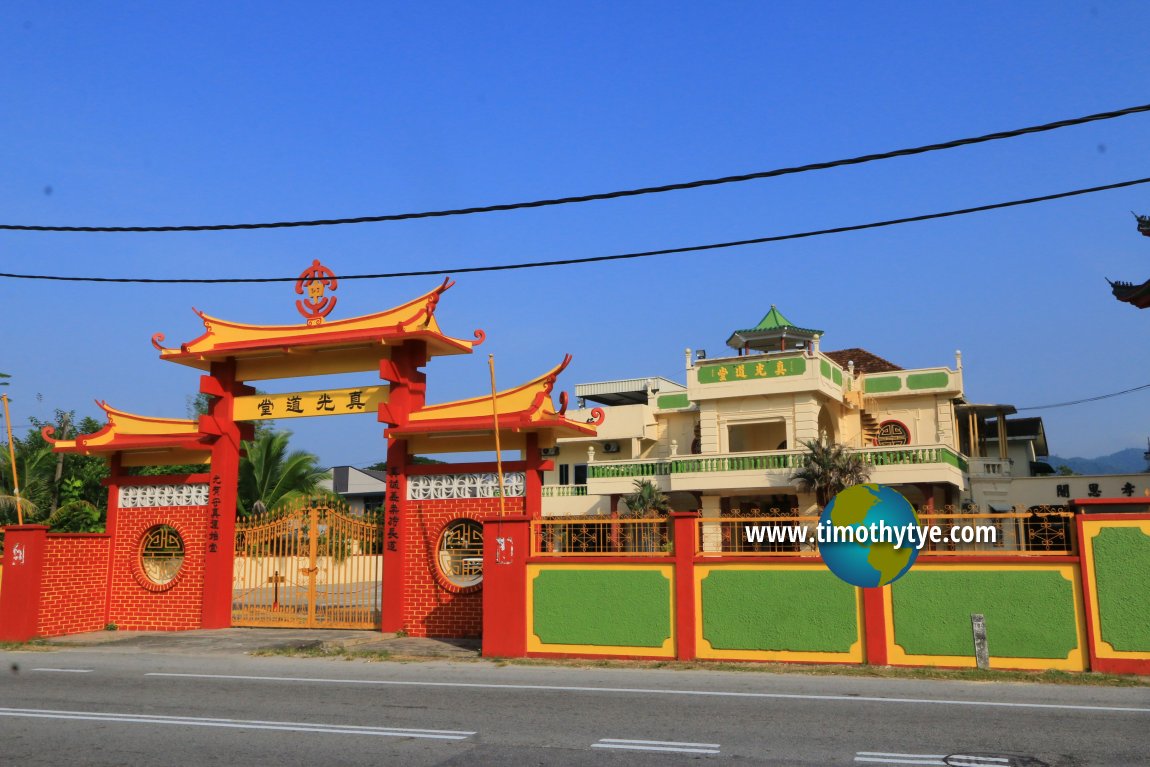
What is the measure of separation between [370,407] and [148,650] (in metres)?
5.54

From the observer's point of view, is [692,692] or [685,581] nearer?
[692,692]

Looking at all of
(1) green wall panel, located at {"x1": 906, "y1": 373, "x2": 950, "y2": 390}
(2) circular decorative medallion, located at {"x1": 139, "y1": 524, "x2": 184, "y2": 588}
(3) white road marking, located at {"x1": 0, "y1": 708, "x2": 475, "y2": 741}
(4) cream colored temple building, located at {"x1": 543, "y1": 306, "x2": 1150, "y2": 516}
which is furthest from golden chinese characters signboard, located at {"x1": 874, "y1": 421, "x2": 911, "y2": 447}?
(3) white road marking, located at {"x1": 0, "y1": 708, "x2": 475, "y2": 741}

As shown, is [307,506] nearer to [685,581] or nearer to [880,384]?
[685,581]

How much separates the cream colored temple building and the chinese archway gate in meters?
10.5

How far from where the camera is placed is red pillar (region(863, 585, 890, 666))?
12.3 metres

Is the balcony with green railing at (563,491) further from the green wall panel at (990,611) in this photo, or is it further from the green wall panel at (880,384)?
the green wall panel at (990,611)

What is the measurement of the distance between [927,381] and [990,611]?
20.8 meters

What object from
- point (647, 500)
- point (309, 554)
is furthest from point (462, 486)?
point (647, 500)

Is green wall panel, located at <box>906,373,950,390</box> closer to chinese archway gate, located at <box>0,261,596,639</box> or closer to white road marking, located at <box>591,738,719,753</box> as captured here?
chinese archway gate, located at <box>0,261,596,639</box>

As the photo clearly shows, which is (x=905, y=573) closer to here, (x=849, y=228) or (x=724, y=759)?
(x=849, y=228)

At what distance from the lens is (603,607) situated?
13695 mm

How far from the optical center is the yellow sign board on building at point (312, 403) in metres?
17.5

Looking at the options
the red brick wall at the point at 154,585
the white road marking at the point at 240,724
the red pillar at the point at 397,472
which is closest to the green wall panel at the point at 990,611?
the white road marking at the point at 240,724

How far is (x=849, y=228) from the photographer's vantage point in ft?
39.5
